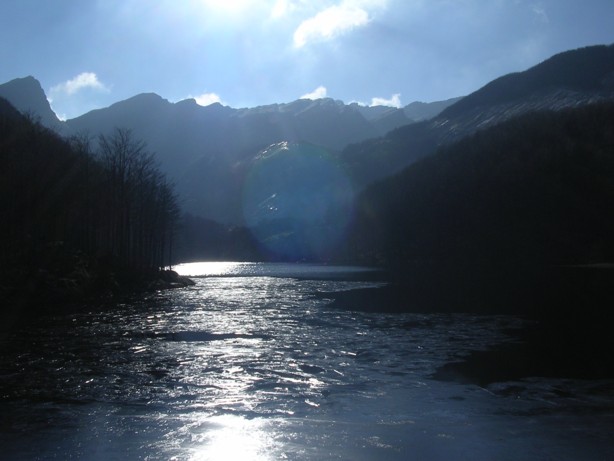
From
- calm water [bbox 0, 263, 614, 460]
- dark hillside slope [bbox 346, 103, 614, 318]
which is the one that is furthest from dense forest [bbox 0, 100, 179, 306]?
dark hillside slope [bbox 346, 103, 614, 318]

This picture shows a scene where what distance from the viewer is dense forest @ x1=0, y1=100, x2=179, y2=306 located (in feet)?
128

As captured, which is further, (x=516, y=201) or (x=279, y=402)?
(x=516, y=201)

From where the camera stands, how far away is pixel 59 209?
159 feet

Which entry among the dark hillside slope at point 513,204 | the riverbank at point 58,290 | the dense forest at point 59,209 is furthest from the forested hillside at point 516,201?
the riverbank at point 58,290

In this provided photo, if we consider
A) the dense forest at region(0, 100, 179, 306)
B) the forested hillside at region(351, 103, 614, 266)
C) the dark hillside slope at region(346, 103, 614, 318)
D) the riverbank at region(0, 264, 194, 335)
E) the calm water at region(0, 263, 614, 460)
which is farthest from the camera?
the forested hillside at region(351, 103, 614, 266)

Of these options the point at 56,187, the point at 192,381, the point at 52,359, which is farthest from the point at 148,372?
the point at 56,187

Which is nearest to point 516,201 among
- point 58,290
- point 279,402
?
point 58,290

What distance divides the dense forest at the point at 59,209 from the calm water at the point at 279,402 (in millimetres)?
18935

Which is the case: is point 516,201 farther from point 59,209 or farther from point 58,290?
point 58,290

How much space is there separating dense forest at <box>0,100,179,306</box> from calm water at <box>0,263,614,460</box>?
18935mm

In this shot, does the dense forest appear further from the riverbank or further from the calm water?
the calm water

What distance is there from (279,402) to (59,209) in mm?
41769

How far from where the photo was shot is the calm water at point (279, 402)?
9055mm

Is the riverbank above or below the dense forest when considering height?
below
